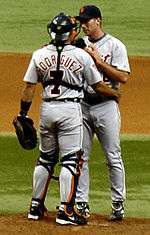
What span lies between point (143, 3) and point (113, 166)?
15.9m

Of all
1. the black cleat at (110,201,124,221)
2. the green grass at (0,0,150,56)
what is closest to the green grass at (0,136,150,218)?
the black cleat at (110,201,124,221)

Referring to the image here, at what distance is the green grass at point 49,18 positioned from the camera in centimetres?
2117

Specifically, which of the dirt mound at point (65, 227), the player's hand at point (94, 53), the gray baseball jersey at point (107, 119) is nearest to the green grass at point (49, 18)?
the gray baseball jersey at point (107, 119)

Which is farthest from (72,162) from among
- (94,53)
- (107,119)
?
(94,53)

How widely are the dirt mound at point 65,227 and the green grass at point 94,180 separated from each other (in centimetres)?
66

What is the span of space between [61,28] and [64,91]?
1.84 feet

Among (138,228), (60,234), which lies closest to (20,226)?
(60,234)

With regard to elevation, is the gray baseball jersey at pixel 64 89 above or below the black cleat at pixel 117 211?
above

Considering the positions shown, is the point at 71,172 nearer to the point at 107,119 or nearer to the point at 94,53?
the point at 107,119

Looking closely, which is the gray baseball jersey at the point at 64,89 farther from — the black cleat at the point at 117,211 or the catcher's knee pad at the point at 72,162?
the black cleat at the point at 117,211

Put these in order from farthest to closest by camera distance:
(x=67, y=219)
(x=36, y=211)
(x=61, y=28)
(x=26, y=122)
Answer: (x=36, y=211)
(x=26, y=122)
(x=67, y=219)
(x=61, y=28)

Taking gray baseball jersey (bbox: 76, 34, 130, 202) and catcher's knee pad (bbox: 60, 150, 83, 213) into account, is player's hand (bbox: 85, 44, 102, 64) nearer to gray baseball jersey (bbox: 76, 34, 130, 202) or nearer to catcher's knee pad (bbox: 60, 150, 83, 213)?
gray baseball jersey (bbox: 76, 34, 130, 202)

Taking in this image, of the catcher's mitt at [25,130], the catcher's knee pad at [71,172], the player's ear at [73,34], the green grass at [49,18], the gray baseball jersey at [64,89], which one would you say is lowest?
the green grass at [49,18]

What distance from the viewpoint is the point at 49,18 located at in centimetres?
2291
